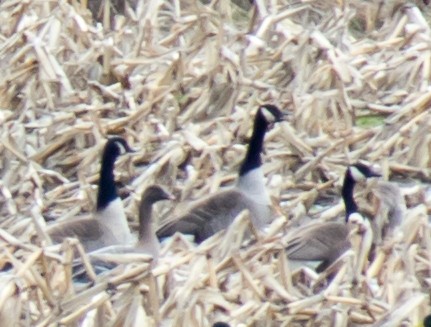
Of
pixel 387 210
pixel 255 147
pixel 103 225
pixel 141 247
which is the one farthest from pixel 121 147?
pixel 387 210

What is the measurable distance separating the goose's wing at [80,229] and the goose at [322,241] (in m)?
1.27

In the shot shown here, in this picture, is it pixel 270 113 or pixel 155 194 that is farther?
pixel 270 113

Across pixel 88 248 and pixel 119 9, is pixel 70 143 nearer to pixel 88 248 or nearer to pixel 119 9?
pixel 88 248

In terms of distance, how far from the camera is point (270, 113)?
13000 mm

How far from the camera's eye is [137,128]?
13562 mm

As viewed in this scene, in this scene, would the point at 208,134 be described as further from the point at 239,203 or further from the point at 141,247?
the point at 141,247

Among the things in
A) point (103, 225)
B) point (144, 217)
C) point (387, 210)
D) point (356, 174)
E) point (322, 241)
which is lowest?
point (387, 210)

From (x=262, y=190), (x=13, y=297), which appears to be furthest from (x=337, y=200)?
(x=13, y=297)

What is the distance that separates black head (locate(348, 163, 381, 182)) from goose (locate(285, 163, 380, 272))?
9.1 inches

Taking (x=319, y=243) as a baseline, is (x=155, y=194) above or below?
above

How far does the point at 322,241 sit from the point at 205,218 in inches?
37.2

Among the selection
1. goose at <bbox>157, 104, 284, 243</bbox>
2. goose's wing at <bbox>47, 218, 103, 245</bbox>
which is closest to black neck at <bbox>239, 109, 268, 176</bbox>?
goose at <bbox>157, 104, 284, 243</bbox>

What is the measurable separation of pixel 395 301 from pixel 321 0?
216 inches

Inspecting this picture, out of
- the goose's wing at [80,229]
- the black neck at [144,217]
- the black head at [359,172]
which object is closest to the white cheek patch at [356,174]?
the black head at [359,172]
